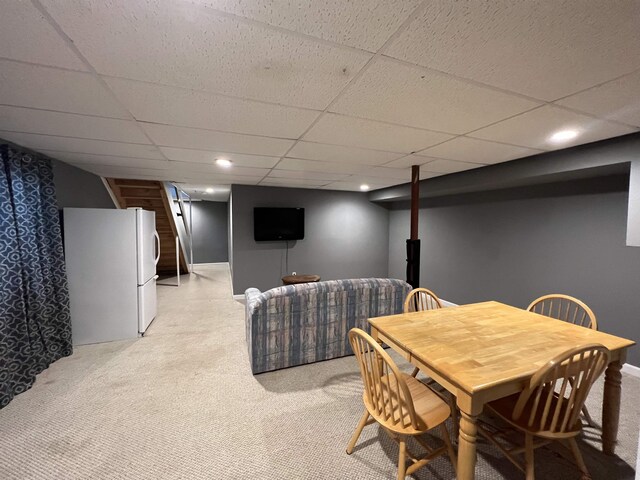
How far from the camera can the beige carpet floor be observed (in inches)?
59.5

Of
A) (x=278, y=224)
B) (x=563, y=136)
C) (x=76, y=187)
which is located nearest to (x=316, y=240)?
(x=278, y=224)

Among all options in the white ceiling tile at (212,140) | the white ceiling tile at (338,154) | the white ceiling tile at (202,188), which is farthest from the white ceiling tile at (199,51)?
the white ceiling tile at (202,188)

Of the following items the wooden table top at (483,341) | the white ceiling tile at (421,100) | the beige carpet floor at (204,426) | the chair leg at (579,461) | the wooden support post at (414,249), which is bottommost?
the beige carpet floor at (204,426)

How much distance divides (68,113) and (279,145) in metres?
1.47

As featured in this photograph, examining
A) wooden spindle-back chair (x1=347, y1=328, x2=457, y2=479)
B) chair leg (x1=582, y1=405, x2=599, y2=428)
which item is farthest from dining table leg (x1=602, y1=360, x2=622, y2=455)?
wooden spindle-back chair (x1=347, y1=328, x2=457, y2=479)

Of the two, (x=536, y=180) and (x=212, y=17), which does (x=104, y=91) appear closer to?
(x=212, y=17)

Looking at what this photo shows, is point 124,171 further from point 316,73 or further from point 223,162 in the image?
point 316,73

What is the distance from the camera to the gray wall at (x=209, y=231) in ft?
27.8

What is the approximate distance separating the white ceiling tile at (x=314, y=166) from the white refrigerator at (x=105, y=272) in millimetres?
1914

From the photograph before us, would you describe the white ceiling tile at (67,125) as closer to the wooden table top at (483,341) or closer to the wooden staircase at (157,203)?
the wooden table top at (483,341)

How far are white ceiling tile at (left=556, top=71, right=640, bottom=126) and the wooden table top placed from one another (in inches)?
55.9

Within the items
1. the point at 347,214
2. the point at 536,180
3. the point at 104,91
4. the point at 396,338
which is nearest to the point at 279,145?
the point at 104,91

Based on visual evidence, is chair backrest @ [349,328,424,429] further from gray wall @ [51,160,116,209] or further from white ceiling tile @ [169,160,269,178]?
gray wall @ [51,160,116,209]

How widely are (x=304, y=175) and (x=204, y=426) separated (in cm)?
315
